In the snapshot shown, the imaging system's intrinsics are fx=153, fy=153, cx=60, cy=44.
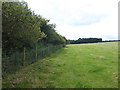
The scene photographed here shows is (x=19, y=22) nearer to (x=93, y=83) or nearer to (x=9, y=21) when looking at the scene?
(x=9, y=21)

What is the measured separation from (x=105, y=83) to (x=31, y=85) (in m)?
3.64

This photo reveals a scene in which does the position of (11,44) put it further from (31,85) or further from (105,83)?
(105,83)

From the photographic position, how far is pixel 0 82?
24.5ft

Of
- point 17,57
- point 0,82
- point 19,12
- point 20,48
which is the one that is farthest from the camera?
point 20,48

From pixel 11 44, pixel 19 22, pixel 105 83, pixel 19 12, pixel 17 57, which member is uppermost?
pixel 19 12

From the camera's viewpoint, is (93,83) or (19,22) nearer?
(93,83)

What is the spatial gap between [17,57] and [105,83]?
6281 millimetres

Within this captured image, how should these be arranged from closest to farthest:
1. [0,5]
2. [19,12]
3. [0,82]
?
[0,5] < [0,82] < [19,12]

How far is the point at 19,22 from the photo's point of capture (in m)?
8.13

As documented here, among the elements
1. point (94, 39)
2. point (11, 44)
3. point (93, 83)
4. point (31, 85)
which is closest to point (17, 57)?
point (11, 44)

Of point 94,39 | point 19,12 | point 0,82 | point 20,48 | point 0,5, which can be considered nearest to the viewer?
point 0,5

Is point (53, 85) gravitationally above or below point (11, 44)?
below

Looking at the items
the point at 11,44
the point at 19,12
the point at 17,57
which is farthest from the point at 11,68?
the point at 19,12

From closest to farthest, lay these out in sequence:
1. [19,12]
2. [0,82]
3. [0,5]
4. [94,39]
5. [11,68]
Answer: [0,5] → [0,82] → [19,12] → [11,68] → [94,39]
